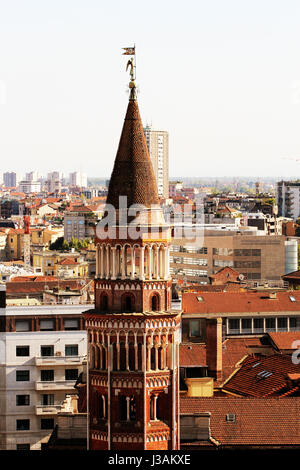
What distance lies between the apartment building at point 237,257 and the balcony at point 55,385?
159 ft

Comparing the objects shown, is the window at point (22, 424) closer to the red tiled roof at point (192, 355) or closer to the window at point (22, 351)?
the window at point (22, 351)

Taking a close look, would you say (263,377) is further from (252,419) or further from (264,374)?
(252,419)

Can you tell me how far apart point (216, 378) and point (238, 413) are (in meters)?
4.87

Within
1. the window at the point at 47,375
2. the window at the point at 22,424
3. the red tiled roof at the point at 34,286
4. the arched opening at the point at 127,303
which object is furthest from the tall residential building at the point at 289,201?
the arched opening at the point at 127,303

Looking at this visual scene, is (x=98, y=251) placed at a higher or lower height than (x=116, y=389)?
higher

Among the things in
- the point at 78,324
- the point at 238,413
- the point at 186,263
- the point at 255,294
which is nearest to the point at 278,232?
the point at 186,263

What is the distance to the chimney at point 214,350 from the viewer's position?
118 ft

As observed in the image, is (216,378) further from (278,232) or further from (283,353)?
(278,232)

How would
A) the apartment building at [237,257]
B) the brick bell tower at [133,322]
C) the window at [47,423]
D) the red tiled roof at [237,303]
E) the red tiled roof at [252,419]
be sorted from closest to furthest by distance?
1. the brick bell tower at [133,322]
2. the red tiled roof at [252,419]
3. the window at [47,423]
4. the red tiled roof at [237,303]
5. the apartment building at [237,257]

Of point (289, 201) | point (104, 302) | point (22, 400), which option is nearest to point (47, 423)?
point (22, 400)

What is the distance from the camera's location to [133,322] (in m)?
26.7

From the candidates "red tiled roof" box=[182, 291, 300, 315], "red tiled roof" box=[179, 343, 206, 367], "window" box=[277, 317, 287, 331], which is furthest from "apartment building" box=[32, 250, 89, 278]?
"red tiled roof" box=[179, 343, 206, 367]

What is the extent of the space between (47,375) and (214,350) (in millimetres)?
8702
